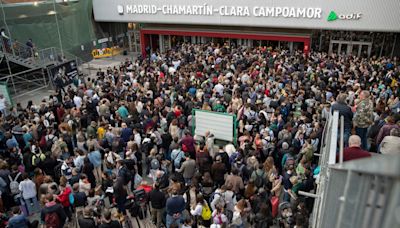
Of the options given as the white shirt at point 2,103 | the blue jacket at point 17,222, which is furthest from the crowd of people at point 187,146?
the white shirt at point 2,103

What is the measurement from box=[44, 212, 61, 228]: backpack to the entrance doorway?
18.9 m

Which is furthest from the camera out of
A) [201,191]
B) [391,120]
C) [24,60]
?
[24,60]

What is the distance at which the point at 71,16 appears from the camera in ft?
80.5

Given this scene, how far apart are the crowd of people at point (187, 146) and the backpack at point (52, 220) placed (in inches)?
0.8

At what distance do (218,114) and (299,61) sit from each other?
8188 mm

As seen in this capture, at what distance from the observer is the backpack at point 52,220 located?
6.38m

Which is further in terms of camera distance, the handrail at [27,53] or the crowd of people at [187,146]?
the handrail at [27,53]

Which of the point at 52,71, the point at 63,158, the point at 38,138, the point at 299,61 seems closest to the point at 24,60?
the point at 52,71

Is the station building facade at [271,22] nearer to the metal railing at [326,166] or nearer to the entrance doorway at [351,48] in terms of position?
the entrance doorway at [351,48]

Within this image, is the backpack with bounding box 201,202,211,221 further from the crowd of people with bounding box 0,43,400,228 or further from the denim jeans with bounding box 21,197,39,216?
the denim jeans with bounding box 21,197,39,216

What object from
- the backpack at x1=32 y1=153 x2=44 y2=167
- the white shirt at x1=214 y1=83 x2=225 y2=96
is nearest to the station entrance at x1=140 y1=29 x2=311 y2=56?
the white shirt at x1=214 y1=83 x2=225 y2=96

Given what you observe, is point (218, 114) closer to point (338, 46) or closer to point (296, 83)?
point (296, 83)

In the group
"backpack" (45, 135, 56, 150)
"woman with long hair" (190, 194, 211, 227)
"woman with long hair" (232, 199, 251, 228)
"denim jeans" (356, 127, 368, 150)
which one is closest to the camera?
"woman with long hair" (232, 199, 251, 228)

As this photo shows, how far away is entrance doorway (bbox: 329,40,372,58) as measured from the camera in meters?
20.2
